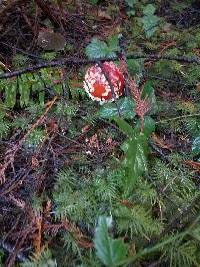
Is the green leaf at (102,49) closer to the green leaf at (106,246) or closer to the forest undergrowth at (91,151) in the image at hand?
the forest undergrowth at (91,151)

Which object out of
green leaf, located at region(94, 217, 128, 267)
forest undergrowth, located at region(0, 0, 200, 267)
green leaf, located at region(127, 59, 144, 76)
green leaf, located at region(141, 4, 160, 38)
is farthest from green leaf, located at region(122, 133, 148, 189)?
green leaf, located at region(141, 4, 160, 38)

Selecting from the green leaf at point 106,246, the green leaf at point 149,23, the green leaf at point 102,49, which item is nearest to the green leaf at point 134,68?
the green leaf at point 102,49

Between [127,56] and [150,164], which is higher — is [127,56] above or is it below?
above

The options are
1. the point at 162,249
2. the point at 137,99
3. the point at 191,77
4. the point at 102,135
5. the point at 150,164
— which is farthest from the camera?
the point at 191,77

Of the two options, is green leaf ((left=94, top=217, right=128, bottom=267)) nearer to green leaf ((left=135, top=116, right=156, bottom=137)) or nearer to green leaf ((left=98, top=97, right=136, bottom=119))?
green leaf ((left=135, top=116, right=156, bottom=137))

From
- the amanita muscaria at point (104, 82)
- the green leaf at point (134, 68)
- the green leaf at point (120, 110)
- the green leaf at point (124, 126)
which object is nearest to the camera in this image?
the green leaf at point (124, 126)

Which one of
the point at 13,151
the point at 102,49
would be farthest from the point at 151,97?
the point at 13,151

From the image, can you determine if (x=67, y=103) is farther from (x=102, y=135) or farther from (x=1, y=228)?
(x=1, y=228)

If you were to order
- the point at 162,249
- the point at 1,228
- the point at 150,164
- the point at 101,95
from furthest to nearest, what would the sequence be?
the point at 101,95 < the point at 150,164 < the point at 1,228 < the point at 162,249

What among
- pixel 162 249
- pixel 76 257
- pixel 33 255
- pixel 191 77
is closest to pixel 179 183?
pixel 162 249
